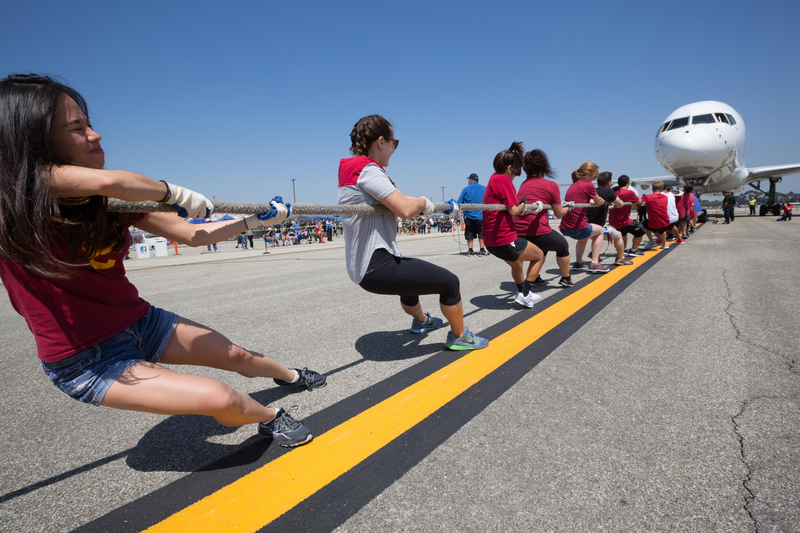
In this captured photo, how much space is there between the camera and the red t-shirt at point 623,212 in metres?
7.55

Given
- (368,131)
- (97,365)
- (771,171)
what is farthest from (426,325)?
(771,171)

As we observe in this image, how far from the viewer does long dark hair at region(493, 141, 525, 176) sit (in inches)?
161

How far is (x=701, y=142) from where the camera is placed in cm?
1523

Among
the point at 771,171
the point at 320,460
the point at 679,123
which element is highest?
the point at 679,123

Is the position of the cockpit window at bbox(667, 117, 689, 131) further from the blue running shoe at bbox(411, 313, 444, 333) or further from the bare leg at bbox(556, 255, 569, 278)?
the blue running shoe at bbox(411, 313, 444, 333)

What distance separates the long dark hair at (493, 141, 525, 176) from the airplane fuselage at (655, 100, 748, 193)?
599 inches

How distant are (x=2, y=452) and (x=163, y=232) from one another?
4.27 feet

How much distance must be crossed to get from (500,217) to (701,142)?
1608cm

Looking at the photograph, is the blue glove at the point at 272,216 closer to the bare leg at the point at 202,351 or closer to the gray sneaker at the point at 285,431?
the bare leg at the point at 202,351

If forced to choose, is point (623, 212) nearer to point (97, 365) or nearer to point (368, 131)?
point (368, 131)

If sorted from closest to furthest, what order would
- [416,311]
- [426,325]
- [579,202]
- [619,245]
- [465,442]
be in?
[465,442], [416,311], [426,325], [579,202], [619,245]

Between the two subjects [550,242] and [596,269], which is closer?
[550,242]

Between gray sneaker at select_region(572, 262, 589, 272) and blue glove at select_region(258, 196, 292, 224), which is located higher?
blue glove at select_region(258, 196, 292, 224)

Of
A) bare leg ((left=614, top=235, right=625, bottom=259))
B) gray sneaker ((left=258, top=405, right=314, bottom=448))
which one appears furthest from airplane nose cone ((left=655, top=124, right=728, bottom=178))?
gray sneaker ((left=258, top=405, right=314, bottom=448))
